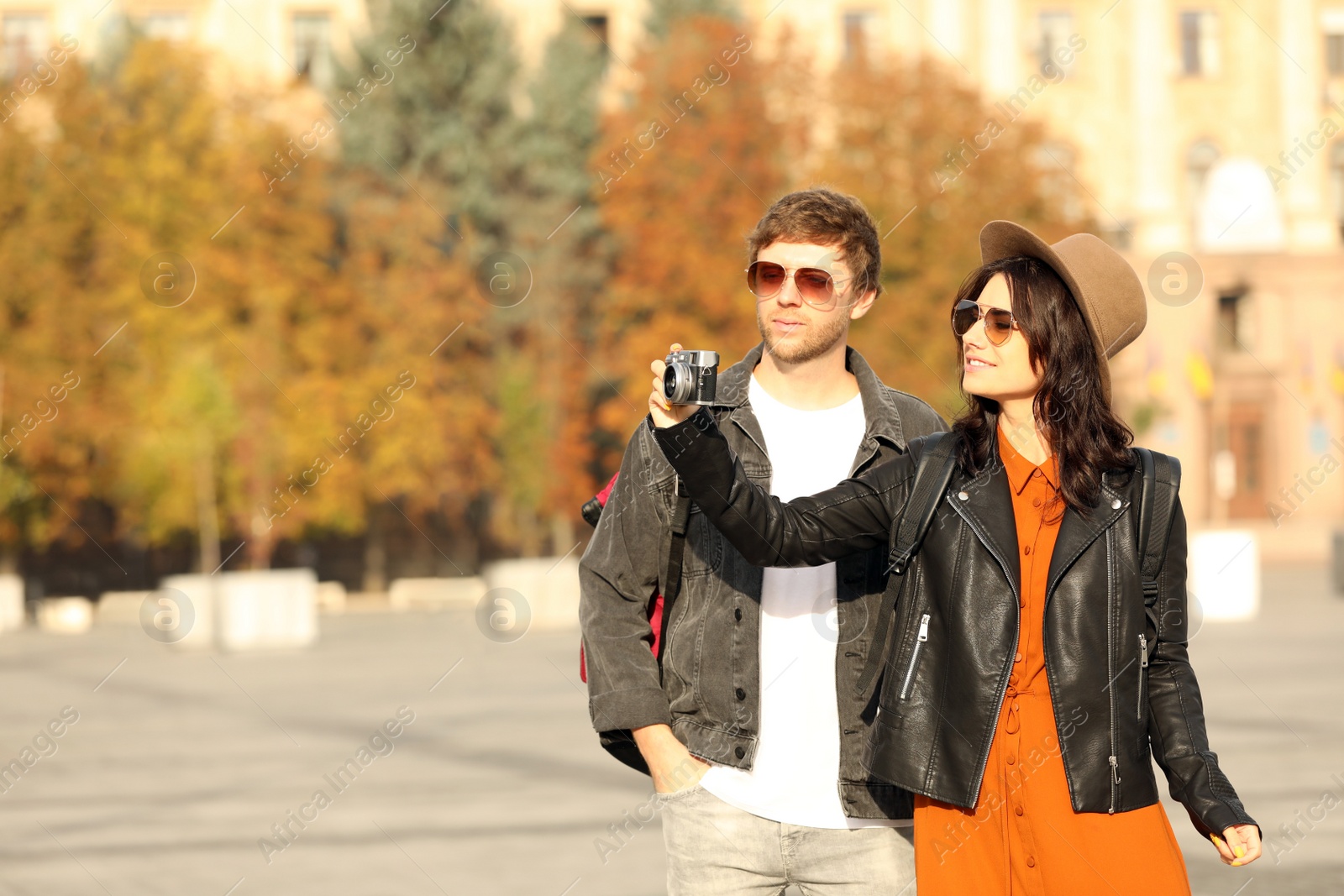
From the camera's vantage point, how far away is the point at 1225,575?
26750 millimetres

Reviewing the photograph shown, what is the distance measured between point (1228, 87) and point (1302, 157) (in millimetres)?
3586

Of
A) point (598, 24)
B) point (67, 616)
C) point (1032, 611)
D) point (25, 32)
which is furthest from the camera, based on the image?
point (598, 24)

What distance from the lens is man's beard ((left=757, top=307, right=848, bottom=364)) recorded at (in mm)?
3893

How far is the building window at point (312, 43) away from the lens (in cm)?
5122

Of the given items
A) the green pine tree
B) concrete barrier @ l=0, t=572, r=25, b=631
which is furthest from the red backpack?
the green pine tree

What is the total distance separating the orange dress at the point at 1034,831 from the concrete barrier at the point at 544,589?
23.2 metres

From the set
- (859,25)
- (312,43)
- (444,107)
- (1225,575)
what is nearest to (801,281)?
(1225,575)

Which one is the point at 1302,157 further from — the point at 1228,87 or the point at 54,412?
the point at 54,412

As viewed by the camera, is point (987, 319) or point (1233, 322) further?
point (1233, 322)

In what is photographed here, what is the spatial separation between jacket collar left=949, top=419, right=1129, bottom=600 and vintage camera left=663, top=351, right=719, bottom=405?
0.56 meters

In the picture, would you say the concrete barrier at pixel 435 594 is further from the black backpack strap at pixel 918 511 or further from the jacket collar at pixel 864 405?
the black backpack strap at pixel 918 511

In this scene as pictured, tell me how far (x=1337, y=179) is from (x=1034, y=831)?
56.2 meters

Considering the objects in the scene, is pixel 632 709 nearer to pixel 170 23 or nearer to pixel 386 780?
pixel 386 780

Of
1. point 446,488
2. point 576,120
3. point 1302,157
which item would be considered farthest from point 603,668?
point 1302,157
